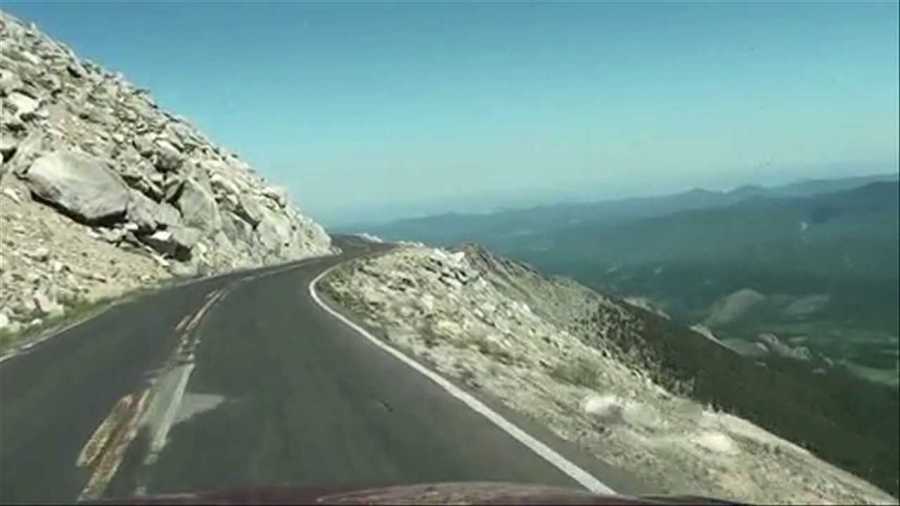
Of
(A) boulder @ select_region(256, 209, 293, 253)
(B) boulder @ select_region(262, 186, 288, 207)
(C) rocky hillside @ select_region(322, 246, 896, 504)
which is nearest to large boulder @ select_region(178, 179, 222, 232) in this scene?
(A) boulder @ select_region(256, 209, 293, 253)

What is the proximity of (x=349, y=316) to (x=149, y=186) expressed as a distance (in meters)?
28.0

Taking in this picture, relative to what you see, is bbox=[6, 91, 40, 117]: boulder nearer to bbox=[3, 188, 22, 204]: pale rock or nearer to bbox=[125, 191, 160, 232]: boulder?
bbox=[125, 191, 160, 232]: boulder

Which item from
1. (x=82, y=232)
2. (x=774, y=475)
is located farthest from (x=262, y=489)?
(x=82, y=232)

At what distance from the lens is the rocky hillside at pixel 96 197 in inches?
1298

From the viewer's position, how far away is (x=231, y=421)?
34.7 ft

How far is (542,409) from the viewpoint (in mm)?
12031

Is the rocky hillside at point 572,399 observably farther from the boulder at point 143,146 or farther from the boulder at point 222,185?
the boulder at point 222,185

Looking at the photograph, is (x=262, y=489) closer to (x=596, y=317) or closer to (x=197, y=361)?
(x=197, y=361)

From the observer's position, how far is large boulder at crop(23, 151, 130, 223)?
3956cm

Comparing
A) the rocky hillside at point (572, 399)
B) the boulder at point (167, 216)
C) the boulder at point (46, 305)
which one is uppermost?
the boulder at point (167, 216)

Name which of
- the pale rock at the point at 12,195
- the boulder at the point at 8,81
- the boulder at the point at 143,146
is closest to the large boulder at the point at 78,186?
the pale rock at the point at 12,195

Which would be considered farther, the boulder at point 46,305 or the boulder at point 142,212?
the boulder at point 142,212

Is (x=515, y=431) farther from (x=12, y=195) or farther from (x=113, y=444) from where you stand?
(x=12, y=195)

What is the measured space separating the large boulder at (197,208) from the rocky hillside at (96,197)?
58mm
